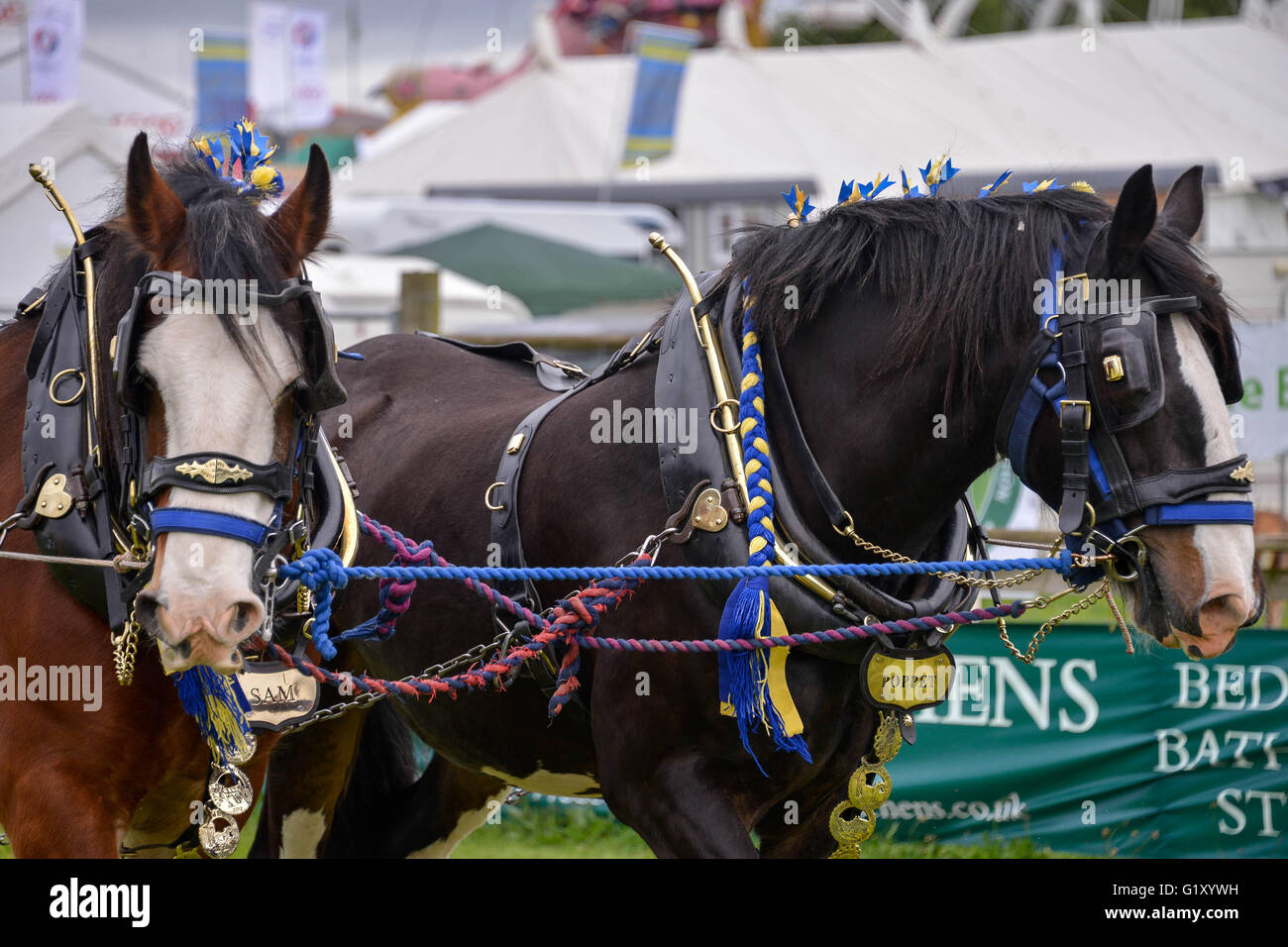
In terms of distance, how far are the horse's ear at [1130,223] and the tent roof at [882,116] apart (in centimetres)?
2206

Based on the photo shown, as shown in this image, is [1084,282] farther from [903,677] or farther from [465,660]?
[465,660]

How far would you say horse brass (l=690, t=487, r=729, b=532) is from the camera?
2.86 metres

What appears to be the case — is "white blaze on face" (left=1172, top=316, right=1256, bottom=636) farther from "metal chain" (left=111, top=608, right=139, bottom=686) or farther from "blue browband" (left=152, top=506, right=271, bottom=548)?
"metal chain" (left=111, top=608, right=139, bottom=686)

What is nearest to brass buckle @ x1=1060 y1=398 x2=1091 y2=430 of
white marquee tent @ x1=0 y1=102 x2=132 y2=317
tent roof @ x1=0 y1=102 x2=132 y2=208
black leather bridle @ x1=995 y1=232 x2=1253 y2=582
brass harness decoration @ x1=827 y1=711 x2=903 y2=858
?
black leather bridle @ x1=995 y1=232 x2=1253 y2=582

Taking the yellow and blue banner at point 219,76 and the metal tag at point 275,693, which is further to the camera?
the yellow and blue banner at point 219,76

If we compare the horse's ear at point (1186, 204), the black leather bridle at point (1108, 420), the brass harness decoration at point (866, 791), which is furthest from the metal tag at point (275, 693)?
the horse's ear at point (1186, 204)

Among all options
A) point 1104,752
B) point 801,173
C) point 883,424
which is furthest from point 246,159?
point 801,173

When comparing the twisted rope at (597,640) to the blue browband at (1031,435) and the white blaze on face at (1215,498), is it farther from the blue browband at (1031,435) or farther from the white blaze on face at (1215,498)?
the white blaze on face at (1215,498)

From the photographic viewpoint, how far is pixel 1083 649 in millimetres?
5711

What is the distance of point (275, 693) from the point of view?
289 centimetres

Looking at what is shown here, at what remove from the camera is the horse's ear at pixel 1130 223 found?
2.61 meters

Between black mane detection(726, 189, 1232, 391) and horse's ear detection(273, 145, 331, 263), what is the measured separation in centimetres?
94

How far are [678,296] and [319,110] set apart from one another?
23849 mm
